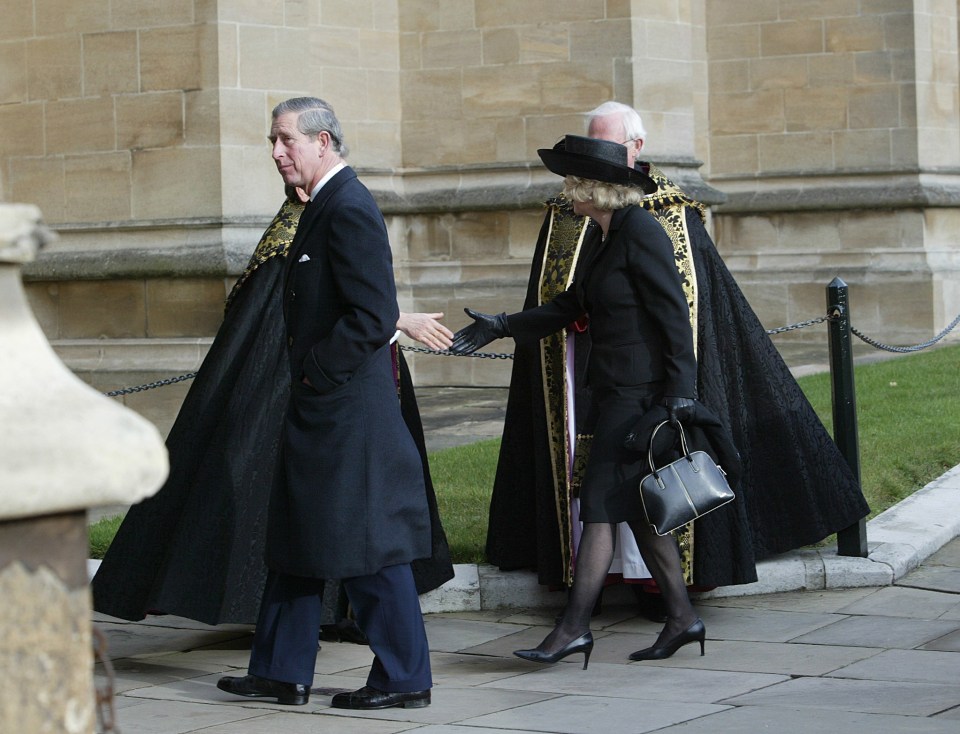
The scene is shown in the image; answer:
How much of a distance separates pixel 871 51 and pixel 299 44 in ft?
22.4

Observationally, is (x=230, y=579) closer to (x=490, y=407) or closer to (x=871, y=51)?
(x=490, y=407)

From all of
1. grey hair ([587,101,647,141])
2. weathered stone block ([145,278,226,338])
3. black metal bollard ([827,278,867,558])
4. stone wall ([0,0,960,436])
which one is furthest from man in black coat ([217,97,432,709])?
weathered stone block ([145,278,226,338])

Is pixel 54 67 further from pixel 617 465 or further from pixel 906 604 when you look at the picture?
pixel 906 604

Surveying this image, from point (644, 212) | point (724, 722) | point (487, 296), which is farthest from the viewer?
point (487, 296)

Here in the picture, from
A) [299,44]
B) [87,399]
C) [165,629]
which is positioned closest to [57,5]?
[299,44]

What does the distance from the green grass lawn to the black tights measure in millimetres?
916

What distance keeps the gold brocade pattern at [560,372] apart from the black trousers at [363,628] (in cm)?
129

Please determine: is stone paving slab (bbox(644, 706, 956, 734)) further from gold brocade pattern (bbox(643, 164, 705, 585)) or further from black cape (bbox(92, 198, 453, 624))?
black cape (bbox(92, 198, 453, 624))

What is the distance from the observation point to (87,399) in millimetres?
2131

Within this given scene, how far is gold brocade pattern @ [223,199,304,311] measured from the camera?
6.17m

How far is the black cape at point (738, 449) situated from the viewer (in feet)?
20.7

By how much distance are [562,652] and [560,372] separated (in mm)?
1210

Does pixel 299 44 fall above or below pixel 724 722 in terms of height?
above

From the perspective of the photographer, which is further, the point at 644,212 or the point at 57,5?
the point at 57,5
